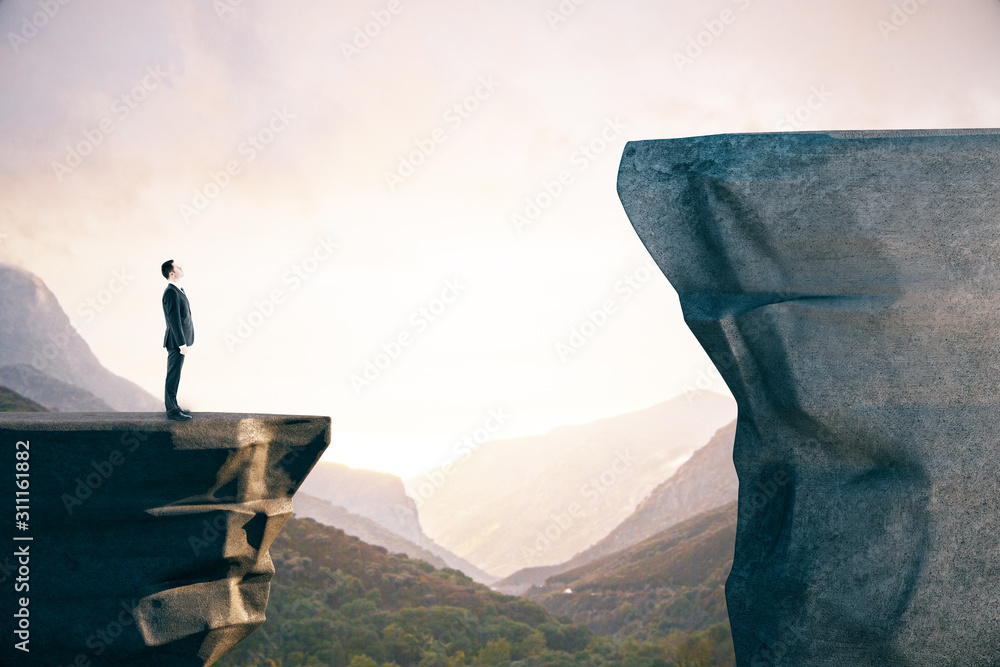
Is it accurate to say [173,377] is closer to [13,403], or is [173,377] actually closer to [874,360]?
[874,360]

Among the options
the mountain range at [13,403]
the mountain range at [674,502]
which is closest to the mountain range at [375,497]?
the mountain range at [674,502]

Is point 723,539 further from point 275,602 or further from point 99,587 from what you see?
point 99,587

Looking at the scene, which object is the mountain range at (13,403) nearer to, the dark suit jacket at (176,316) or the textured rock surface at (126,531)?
the textured rock surface at (126,531)

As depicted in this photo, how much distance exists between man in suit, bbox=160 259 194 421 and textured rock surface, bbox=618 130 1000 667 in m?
4.18

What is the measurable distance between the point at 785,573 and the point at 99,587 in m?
5.32

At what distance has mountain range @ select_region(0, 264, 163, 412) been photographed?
3450cm

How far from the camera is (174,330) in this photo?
614 cm

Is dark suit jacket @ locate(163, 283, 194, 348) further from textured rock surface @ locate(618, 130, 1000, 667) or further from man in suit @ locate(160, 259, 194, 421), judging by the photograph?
textured rock surface @ locate(618, 130, 1000, 667)

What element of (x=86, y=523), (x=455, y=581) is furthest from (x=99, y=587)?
(x=455, y=581)

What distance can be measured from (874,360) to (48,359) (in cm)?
4769

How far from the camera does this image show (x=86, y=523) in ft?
18.6

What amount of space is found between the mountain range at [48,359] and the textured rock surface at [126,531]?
3252cm

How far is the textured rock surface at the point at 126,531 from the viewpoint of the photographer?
5520mm

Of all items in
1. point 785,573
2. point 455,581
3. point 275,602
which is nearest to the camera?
point 785,573
